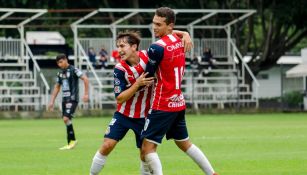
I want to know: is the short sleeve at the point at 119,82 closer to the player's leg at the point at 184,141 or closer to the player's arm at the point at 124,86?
the player's arm at the point at 124,86

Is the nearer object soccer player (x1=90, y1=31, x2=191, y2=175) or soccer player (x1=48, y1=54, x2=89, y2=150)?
soccer player (x1=90, y1=31, x2=191, y2=175)

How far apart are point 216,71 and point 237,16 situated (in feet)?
11.7

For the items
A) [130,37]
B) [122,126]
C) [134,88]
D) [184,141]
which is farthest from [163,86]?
[122,126]

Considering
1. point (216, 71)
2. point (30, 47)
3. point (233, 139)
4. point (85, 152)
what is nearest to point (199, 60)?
point (216, 71)

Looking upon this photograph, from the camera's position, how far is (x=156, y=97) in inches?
459

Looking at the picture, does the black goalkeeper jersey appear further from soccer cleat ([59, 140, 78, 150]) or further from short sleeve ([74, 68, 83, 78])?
soccer cleat ([59, 140, 78, 150])

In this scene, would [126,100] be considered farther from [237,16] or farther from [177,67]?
[237,16]

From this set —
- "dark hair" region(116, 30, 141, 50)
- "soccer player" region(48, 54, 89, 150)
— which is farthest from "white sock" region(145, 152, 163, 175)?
"soccer player" region(48, 54, 89, 150)

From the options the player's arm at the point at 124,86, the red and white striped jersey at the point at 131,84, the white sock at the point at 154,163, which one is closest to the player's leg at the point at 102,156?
the red and white striped jersey at the point at 131,84

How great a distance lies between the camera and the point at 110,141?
12.4m

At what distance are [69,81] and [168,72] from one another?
33.1 feet

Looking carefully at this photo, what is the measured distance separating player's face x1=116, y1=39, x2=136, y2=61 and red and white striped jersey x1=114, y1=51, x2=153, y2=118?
120 mm

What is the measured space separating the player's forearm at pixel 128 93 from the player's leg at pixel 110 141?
50cm

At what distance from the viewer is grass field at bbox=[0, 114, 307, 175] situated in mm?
15125
